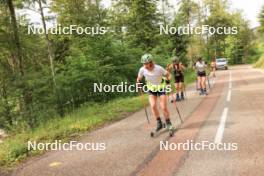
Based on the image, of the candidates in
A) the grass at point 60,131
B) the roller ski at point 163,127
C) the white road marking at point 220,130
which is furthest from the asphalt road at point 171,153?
the grass at point 60,131

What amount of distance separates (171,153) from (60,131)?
14.8ft

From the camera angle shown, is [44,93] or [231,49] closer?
[44,93]

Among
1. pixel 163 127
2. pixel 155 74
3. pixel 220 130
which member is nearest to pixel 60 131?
pixel 163 127

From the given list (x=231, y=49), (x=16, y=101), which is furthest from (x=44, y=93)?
(x=231, y=49)

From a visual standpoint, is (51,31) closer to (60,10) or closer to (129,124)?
(60,10)

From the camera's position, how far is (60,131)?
1018 cm

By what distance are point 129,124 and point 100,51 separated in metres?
9.41

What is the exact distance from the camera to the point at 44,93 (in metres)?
15.0

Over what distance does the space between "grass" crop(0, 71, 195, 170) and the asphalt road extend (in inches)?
21.9

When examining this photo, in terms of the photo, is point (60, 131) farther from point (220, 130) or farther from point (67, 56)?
point (67, 56)

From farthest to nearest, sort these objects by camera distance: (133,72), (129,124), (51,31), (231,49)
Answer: (231,49) < (51,31) < (133,72) < (129,124)

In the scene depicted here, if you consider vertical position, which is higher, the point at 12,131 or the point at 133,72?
the point at 133,72

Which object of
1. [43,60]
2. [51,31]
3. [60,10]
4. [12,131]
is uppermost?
[60,10]

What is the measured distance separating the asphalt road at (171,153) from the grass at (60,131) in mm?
557
